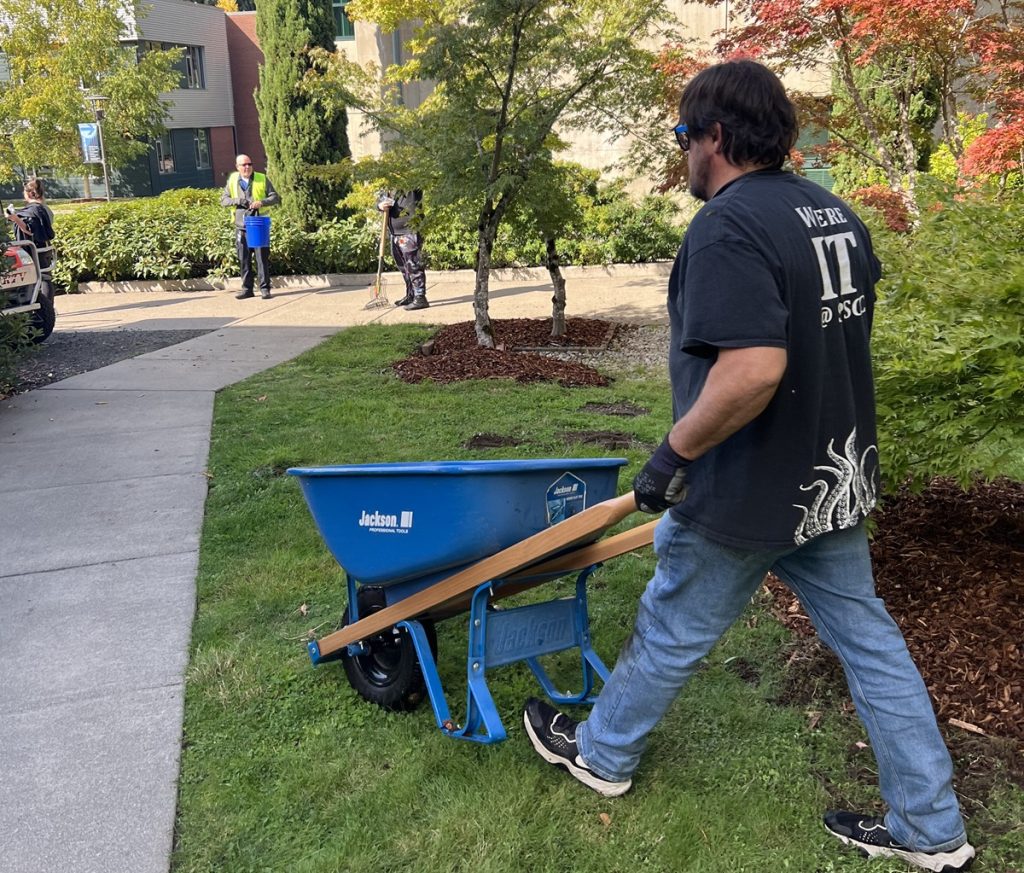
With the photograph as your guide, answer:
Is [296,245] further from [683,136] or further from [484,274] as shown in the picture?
[683,136]

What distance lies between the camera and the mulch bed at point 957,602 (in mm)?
3031

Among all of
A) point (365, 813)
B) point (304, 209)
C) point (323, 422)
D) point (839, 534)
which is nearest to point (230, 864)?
point (365, 813)

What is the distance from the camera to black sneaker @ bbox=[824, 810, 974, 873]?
2.42m

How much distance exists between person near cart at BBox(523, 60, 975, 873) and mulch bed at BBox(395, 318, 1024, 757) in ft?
2.16

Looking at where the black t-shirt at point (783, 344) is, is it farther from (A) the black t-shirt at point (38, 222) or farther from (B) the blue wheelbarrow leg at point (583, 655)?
(A) the black t-shirt at point (38, 222)

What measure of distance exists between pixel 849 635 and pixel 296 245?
13.6 meters

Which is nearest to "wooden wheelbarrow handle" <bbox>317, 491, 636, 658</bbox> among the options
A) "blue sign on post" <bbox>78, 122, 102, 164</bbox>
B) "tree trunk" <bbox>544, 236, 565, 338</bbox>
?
"tree trunk" <bbox>544, 236, 565, 338</bbox>

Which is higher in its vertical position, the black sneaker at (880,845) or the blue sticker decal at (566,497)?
the blue sticker decal at (566,497)

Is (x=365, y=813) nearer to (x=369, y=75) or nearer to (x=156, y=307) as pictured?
(x=369, y=75)

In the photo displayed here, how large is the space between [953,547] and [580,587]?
63.1 inches

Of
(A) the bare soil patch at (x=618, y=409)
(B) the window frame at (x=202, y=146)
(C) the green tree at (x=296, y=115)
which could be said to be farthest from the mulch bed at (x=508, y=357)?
(B) the window frame at (x=202, y=146)

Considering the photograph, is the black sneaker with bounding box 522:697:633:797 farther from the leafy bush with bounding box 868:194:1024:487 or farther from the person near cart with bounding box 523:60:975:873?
the leafy bush with bounding box 868:194:1024:487

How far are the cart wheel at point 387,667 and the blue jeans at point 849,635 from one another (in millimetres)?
951

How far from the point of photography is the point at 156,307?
13.5 m
